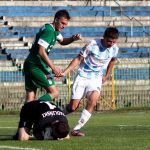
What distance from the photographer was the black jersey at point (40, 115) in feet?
38.3

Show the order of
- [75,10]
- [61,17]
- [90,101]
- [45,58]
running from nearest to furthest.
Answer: [45,58] < [61,17] < [90,101] < [75,10]

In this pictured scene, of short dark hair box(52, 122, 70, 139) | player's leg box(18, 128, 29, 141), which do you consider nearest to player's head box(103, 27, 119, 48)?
short dark hair box(52, 122, 70, 139)

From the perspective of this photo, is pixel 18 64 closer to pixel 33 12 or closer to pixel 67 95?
pixel 67 95

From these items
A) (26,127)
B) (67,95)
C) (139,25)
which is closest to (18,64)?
(67,95)

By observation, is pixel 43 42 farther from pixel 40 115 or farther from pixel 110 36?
pixel 40 115

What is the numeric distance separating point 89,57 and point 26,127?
7.97 feet

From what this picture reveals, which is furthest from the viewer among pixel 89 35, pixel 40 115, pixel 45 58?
pixel 89 35

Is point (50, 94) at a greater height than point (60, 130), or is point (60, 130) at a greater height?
point (50, 94)

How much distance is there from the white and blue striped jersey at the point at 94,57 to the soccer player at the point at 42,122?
2.00m

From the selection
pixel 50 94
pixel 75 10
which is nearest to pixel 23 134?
pixel 50 94

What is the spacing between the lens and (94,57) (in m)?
13.9

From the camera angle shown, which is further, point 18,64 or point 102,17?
point 102,17

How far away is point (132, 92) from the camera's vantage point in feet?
92.1

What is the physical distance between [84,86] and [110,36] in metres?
1.08
